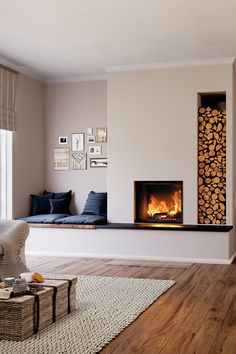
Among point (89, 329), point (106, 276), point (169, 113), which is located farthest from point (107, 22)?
point (89, 329)

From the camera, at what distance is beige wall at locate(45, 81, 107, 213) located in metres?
8.22

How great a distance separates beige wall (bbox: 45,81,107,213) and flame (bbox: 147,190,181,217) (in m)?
0.92

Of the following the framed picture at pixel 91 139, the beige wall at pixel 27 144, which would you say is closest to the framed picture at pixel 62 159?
the beige wall at pixel 27 144

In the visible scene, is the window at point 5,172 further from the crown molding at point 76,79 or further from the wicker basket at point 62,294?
the wicker basket at point 62,294

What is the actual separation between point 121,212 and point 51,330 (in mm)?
3890

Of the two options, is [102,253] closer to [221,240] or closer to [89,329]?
[221,240]

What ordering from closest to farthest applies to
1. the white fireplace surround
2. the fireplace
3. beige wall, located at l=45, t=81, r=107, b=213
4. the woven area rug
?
the woven area rug < the white fireplace surround < the fireplace < beige wall, located at l=45, t=81, r=107, b=213

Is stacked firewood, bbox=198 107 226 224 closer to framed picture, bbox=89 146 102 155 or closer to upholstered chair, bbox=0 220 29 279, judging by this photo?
framed picture, bbox=89 146 102 155

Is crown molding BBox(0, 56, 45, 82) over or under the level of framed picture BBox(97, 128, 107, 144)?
over

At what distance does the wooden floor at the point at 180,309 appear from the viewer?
350 centimetres

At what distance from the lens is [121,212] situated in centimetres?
760

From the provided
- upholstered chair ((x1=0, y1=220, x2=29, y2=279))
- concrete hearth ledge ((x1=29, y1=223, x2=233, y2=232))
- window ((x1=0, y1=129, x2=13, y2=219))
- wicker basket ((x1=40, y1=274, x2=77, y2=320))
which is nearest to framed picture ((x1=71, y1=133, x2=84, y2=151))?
window ((x1=0, y1=129, x2=13, y2=219))

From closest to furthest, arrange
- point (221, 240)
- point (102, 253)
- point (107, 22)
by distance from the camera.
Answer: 1. point (107, 22)
2. point (221, 240)
3. point (102, 253)

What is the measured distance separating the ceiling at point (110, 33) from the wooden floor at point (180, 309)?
2.67m
